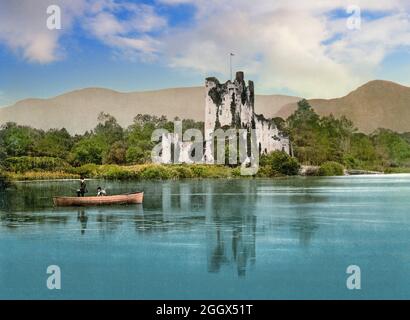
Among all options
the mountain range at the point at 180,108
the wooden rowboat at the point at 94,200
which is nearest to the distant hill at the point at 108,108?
the mountain range at the point at 180,108

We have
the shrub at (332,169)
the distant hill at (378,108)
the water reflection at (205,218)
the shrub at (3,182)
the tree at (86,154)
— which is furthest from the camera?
the distant hill at (378,108)

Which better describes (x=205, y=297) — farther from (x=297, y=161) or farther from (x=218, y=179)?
(x=297, y=161)

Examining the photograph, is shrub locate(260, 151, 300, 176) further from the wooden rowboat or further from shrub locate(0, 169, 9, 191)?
the wooden rowboat

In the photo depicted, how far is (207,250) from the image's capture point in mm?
12695

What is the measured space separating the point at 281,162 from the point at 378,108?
21453 millimetres

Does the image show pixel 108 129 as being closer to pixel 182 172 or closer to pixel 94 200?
pixel 182 172

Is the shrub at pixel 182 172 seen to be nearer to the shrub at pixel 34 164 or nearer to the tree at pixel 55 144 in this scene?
the shrub at pixel 34 164

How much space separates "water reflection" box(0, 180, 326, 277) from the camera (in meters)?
13.3

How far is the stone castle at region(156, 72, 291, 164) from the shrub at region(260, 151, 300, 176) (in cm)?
93

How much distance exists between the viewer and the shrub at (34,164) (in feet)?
114

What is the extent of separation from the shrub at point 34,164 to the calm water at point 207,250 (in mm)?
14356

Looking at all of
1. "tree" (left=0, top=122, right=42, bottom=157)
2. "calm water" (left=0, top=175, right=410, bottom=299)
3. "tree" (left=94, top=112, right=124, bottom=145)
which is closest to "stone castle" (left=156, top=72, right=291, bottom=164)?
"tree" (left=94, top=112, right=124, bottom=145)

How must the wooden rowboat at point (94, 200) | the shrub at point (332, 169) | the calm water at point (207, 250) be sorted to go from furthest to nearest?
the shrub at point (332, 169), the wooden rowboat at point (94, 200), the calm water at point (207, 250)

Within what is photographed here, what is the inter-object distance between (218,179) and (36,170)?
32.2ft
